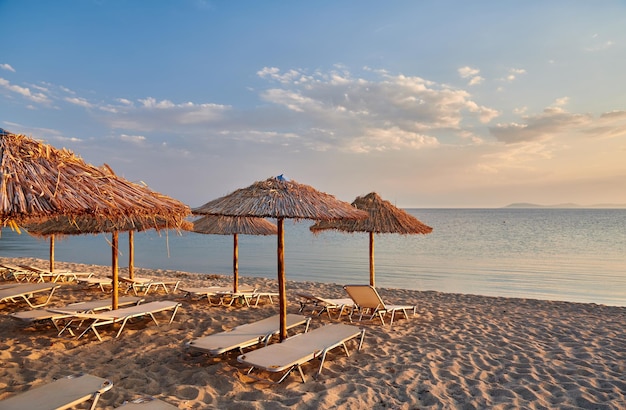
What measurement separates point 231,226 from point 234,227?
93 mm

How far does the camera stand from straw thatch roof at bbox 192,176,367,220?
4195 mm

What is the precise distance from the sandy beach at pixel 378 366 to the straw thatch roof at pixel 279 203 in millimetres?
1663

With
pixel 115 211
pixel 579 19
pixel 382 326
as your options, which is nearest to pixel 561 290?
pixel 579 19

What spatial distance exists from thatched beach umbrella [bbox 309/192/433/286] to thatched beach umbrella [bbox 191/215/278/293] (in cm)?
158

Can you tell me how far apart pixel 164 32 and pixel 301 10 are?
18.1ft

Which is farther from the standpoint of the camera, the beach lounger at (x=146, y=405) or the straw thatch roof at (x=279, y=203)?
the straw thatch roof at (x=279, y=203)

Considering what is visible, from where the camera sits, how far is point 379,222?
278 inches

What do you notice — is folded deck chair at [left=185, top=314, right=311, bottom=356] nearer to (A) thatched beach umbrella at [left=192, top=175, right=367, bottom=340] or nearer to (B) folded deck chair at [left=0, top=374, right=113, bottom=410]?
(A) thatched beach umbrella at [left=192, top=175, right=367, bottom=340]

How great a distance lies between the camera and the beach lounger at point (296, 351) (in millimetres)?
3539

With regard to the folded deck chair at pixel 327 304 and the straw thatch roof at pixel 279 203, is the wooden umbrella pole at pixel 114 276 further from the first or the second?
the folded deck chair at pixel 327 304

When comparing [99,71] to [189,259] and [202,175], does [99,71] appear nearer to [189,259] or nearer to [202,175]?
[202,175]

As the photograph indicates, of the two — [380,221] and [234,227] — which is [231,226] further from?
[380,221]

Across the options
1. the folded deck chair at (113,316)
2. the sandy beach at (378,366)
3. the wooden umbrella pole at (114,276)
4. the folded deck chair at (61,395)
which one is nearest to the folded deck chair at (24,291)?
the sandy beach at (378,366)

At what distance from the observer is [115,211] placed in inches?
130
